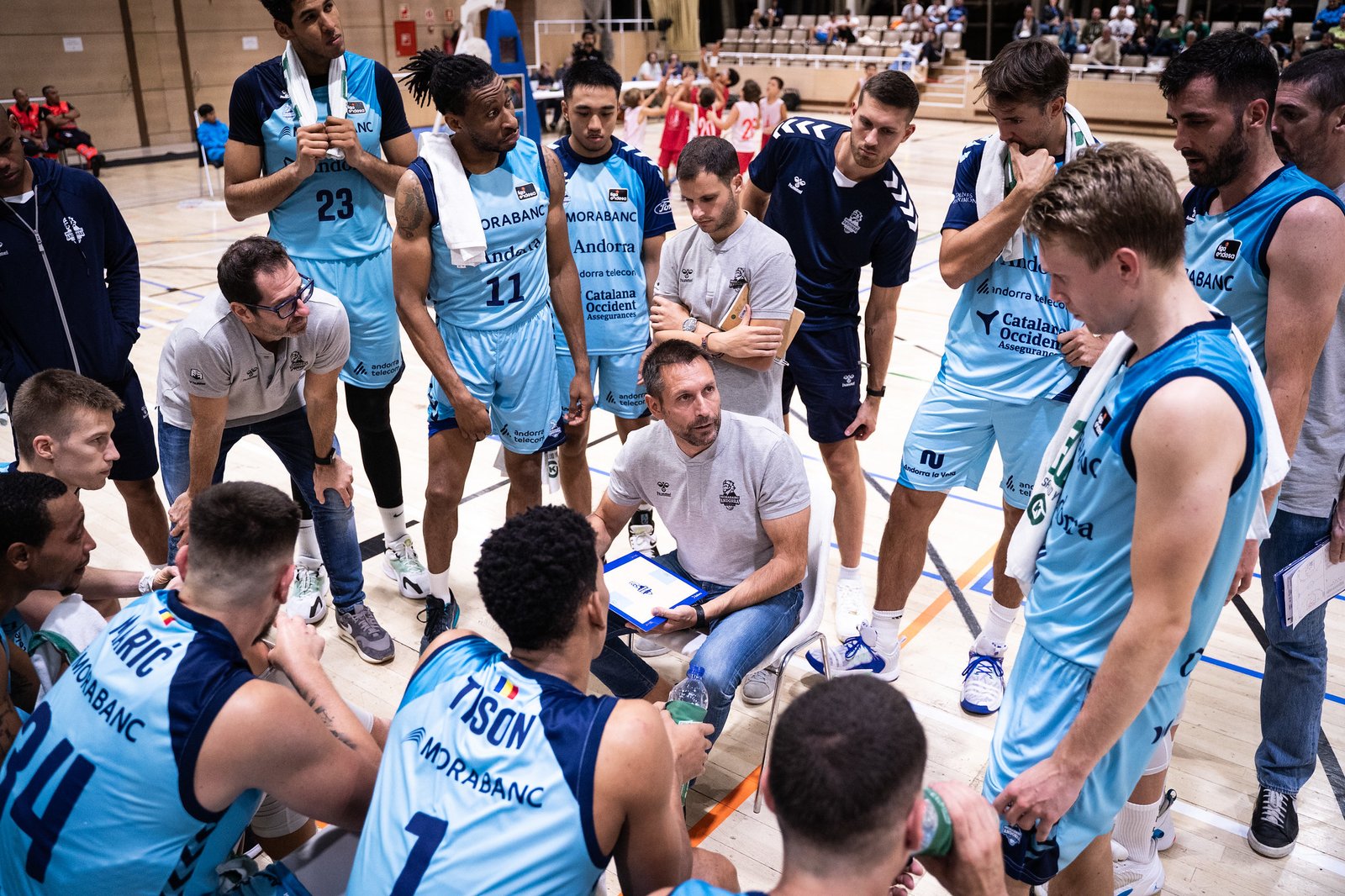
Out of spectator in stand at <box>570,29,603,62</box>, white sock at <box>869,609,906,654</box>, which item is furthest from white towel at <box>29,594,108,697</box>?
spectator in stand at <box>570,29,603,62</box>

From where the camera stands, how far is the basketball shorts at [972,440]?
12.1ft

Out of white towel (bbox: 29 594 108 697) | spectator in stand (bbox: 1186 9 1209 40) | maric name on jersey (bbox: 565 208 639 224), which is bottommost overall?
white towel (bbox: 29 594 108 697)

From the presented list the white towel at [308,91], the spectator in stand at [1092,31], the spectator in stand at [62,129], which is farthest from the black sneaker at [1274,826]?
the spectator in stand at [1092,31]

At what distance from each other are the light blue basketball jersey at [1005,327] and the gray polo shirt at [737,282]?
68cm

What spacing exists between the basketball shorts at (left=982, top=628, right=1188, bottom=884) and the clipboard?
52.3 inches

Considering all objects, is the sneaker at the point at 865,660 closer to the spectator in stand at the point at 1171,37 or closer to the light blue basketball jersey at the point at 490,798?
the light blue basketball jersey at the point at 490,798

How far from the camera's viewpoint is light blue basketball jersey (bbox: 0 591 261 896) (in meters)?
2.01

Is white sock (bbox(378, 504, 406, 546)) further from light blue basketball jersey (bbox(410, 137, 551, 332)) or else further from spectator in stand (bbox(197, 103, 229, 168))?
spectator in stand (bbox(197, 103, 229, 168))

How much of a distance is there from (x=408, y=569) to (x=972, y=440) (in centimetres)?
263

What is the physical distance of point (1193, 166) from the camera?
2902 mm

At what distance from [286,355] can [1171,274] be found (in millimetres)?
3161

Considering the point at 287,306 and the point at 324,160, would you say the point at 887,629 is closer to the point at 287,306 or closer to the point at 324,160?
the point at 287,306

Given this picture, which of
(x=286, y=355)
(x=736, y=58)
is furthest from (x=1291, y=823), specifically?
(x=736, y=58)

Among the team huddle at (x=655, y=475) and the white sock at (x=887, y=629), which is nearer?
the team huddle at (x=655, y=475)
